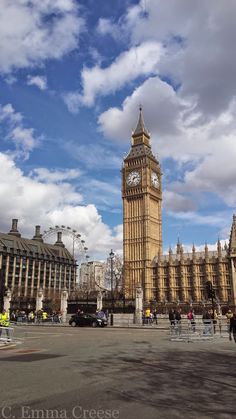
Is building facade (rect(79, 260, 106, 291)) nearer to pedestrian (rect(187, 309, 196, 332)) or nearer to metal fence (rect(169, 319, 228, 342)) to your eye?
pedestrian (rect(187, 309, 196, 332))

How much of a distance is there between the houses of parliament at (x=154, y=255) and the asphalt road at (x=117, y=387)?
274 ft

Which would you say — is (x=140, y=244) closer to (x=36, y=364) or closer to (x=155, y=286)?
(x=155, y=286)

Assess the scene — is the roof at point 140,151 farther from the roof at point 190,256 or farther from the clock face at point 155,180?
the roof at point 190,256

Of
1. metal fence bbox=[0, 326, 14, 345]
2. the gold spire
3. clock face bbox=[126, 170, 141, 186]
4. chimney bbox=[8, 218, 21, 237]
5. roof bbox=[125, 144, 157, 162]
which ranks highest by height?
the gold spire

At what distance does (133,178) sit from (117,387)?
11282 centimetres

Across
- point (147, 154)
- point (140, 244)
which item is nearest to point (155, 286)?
point (140, 244)

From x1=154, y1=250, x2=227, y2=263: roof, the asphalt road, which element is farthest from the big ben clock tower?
the asphalt road

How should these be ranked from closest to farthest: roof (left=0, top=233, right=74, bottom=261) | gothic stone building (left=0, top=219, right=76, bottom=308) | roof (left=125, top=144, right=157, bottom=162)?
roof (left=125, top=144, right=157, bottom=162) < gothic stone building (left=0, top=219, right=76, bottom=308) < roof (left=0, top=233, right=74, bottom=261)

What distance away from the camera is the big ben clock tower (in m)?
113

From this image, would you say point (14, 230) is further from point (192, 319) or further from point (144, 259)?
point (192, 319)

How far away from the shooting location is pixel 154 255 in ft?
383

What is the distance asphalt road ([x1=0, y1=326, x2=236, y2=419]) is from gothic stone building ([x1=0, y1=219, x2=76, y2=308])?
364 ft

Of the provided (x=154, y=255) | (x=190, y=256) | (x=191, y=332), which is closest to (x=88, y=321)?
(x=191, y=332)

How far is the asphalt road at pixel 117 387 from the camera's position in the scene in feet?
22.4
